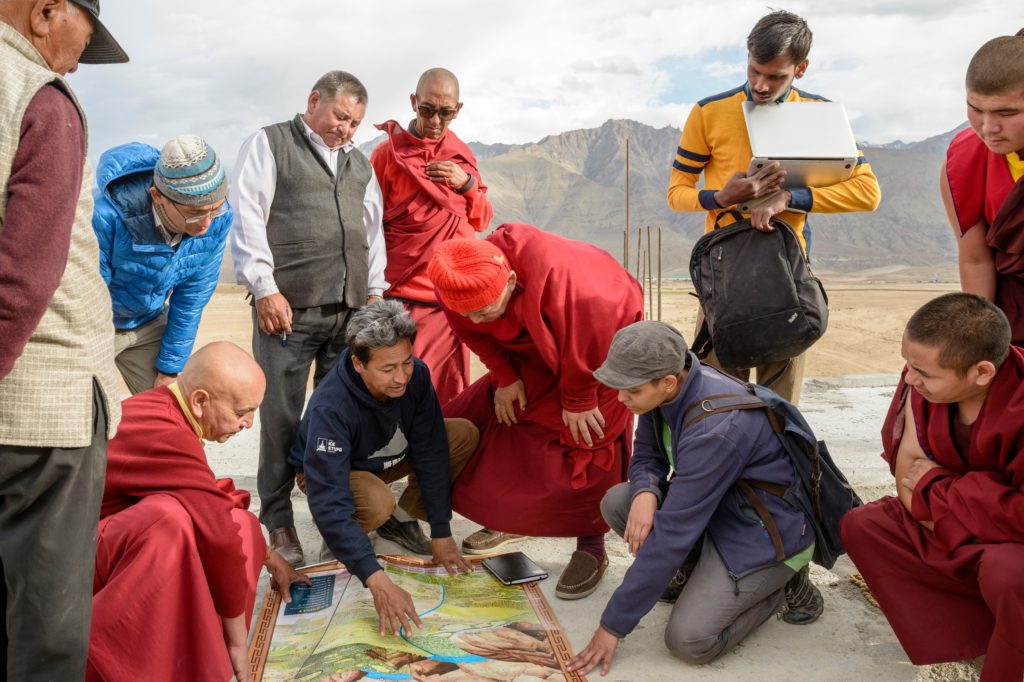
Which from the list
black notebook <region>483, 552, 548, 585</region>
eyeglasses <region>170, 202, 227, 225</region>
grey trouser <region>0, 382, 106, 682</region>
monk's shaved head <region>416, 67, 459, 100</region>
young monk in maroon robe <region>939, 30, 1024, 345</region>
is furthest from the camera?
monk's shaved head <region>416, 67, 459, 100</region>

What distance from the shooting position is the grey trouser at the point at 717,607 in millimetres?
2383

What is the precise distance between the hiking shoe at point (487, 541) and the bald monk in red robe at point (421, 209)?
0.72 metres

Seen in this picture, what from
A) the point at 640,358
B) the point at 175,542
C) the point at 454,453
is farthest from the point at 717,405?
the point at 175,542

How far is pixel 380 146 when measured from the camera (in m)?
3.72

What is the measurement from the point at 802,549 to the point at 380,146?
2365 mm

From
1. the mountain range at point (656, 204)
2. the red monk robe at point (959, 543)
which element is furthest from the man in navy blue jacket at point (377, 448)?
the mountain range at point (656, 204)

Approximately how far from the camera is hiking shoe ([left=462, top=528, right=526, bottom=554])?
325 centimetres

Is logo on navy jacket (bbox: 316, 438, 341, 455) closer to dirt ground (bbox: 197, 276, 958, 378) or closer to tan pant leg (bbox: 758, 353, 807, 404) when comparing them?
tan pant leg (bbox: 758, 353, 807, 404)

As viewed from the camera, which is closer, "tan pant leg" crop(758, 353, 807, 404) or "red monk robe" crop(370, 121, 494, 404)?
"tan pant leg" crop(758, 353, 807, 404)

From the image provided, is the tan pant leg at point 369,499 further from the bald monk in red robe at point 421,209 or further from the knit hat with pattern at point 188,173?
the knit hat with pattern at point 188,173

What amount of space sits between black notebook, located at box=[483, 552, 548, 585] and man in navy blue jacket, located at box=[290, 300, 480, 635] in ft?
0.31

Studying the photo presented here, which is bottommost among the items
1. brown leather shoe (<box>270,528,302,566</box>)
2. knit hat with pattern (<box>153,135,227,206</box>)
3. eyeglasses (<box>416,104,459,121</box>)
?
brown leather shoe (<box>270,528,302,566</box>)

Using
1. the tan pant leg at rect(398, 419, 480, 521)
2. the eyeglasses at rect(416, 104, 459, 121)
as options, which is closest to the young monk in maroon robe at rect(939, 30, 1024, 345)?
the tan pant leg at rect(398, 419, 480, 521)

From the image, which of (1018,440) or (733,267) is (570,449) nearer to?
(733,267)
